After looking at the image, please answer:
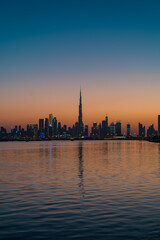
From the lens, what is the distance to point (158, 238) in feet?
48.1

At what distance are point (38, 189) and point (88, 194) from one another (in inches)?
214

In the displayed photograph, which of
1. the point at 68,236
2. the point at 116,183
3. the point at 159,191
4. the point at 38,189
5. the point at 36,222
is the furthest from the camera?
the point at 116,183

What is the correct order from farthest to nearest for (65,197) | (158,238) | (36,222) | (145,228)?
(65,197) → (36,222) → (145,228) → (158,238)

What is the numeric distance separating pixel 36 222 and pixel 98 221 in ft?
11.5

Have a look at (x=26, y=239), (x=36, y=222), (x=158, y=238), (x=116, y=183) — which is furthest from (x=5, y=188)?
(x=158, y=238)

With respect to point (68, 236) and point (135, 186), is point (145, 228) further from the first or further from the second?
point (135, 186)

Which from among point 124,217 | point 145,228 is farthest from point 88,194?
point 145,228

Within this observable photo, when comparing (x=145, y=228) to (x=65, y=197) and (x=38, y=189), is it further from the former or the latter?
(x=38, y=189)

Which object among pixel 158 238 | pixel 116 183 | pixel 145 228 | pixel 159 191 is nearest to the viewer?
pixel 158 238

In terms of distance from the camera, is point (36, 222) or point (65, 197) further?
point (65, 197)

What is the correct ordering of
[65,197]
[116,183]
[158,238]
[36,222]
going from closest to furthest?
[158,238] → [36,222] → [65,197] → [116,183]

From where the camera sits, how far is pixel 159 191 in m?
28.4

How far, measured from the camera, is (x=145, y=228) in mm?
16828

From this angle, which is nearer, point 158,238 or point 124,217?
point 158,238
